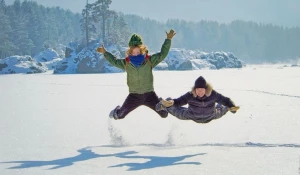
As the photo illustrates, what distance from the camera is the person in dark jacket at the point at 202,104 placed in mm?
6012

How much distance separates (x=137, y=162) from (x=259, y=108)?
23.3ft

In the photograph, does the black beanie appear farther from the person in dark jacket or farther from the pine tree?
the pine tree

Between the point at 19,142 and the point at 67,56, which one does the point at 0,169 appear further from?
the point at 67,56

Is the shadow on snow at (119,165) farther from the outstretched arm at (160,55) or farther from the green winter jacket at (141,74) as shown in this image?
the outstretched arm at (160,55)

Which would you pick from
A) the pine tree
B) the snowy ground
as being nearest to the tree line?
the pine tree

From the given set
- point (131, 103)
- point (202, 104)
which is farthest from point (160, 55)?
point (202, 104)

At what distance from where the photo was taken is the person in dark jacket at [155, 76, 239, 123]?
19.7 feet

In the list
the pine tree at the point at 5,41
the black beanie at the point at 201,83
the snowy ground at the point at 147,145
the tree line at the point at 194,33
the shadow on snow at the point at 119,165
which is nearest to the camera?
the snowy ground at the point at 147,145

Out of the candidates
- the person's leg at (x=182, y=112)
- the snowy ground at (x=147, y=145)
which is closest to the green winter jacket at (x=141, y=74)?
the person's leg at (x=182, y=112)

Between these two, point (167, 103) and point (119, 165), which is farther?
point (167, 103)

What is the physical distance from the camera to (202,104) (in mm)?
6070

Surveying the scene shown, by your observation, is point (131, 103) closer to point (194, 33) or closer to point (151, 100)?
point (151, 100)

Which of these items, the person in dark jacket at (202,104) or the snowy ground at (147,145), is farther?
the person in dark jacket at (202,104)

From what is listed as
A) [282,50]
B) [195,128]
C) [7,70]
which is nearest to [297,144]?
[195,128]
